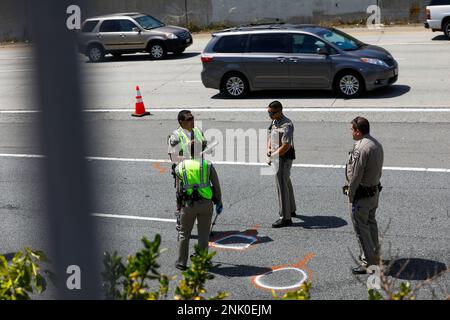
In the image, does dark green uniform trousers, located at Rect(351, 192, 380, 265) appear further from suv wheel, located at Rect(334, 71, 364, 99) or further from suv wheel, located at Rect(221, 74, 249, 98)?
suv wheel, located at Rect(221, 74, 249, 98)

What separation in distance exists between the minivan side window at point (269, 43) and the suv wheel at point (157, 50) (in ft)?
30.0

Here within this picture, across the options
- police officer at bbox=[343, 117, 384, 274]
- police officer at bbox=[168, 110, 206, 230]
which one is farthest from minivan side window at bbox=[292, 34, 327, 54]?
police officer at bbox=[343, 117, 384, 274]

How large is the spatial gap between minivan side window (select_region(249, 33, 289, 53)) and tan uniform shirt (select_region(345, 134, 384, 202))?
35.0ft

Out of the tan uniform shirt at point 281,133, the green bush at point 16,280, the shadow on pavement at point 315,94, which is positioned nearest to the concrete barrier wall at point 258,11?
the shadow on pavement at point 315,94

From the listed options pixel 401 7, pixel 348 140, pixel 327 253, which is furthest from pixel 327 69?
pixel 401 7

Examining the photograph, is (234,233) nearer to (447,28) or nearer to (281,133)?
(281,133)

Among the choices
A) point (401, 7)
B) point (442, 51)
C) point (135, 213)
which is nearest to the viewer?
point (135, 213)

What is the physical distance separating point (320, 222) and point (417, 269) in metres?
2.02

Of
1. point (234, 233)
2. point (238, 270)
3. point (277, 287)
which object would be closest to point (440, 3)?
point (234, 233)

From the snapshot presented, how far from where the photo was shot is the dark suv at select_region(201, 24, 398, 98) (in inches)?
693

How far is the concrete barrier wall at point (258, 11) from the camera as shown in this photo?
3095 cm

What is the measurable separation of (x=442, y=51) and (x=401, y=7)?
793 centimetres
